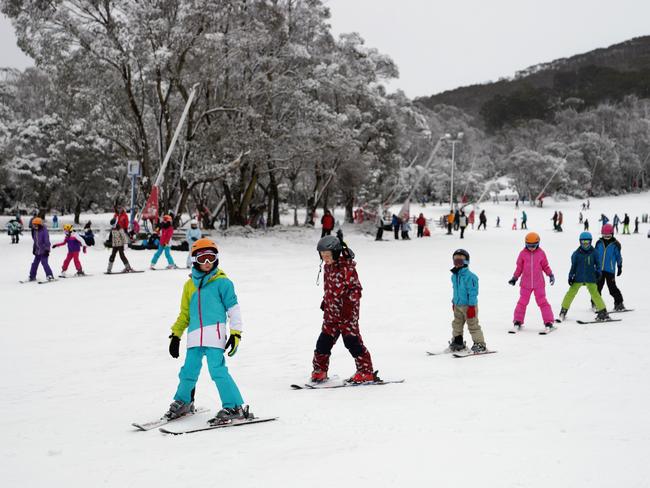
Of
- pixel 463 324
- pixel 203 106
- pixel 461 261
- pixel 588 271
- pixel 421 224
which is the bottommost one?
pixel 463 324

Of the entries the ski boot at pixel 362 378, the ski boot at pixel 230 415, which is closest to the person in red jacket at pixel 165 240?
the ski boot at pixel 362 378

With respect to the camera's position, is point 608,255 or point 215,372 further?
point 608,255

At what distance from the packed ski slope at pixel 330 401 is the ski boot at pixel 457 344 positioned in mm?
264

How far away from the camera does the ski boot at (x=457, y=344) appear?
26.8 feet

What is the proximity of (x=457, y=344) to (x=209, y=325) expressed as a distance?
4306 mm

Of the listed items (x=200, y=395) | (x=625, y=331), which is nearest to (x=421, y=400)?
(x=200, y=395)

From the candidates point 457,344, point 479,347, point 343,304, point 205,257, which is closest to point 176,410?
point 205,257

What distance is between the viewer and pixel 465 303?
8.01 metres

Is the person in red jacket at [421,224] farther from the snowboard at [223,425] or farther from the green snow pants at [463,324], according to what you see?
the snowboard at [223,425]

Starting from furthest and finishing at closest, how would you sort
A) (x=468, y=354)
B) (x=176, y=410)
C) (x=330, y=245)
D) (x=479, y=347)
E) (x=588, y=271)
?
(x=588, y=271) < (x=479, y=347) < (x=468, y=354) < (x=330, y=245) < (x=176, y=410)

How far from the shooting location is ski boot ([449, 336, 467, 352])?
8.18m

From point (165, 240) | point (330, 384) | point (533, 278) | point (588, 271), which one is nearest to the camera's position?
point (330, 384)

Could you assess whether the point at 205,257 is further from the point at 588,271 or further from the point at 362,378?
the point at 588,271

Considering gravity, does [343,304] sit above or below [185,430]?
above
